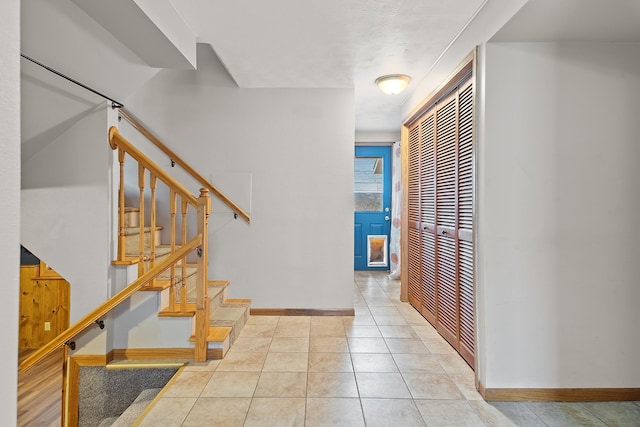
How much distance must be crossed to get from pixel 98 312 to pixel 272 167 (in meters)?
1.92

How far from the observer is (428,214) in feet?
11.4

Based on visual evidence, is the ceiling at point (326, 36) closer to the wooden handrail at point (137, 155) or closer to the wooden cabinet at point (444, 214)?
the wooden cabinet at point (444, 214)

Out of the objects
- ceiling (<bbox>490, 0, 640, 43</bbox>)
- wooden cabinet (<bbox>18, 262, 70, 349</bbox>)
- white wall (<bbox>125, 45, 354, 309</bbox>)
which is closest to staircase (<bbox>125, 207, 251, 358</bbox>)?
white wall (<bbox>125, 45, 354, 309</bbox>)

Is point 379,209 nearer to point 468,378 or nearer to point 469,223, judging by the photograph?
point 469,223

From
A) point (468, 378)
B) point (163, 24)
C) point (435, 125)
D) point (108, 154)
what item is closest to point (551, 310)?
point (468, 378)

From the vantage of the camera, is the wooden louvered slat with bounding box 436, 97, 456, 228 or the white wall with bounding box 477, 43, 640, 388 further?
the wooden louvered slat with bounding box 436, 97, 456, 228

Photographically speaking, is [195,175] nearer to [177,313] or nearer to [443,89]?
[177,313]

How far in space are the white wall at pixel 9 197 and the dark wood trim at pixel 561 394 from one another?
2.10 m

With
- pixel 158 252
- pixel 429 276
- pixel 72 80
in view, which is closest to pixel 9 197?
pixel 72 80

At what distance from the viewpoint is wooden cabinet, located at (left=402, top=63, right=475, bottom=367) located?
102 inches

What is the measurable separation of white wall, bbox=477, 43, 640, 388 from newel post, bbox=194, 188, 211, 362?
5.75 feet

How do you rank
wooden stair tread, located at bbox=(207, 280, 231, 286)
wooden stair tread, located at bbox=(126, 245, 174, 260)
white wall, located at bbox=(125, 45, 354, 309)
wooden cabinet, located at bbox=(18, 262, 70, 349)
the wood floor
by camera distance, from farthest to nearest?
wooden cabinet, located at bbox=(18, 262, 70, 349), white wall, located at bbox=(125, 45, 354, 309), wooden stair tread, located at bbox=(207, 280, 231, 286), wooden stair tread, located at bbox=(126, 245, 174, 260), the wood floor

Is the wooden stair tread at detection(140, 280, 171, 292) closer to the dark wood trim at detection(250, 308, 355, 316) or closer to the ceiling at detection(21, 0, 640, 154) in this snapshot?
the dark wood trim at detection(250, 308, 355, 316)

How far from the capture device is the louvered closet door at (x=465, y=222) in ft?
8.25
